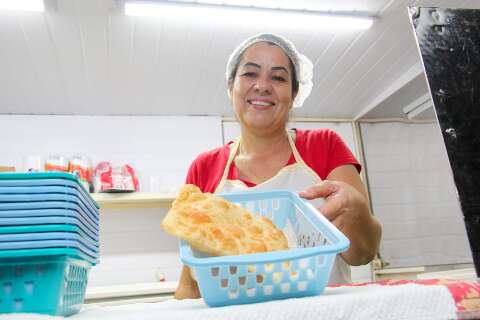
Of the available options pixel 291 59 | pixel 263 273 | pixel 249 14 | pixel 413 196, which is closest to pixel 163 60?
pixel 249 14

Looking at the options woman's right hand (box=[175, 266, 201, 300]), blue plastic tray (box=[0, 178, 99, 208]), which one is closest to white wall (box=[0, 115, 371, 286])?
woman's right hand (box=[175, 266, 201, 300])

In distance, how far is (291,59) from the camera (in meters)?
1.63

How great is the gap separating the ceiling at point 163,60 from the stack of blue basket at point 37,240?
208cm

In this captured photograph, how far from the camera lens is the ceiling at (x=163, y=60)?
8.31 ft

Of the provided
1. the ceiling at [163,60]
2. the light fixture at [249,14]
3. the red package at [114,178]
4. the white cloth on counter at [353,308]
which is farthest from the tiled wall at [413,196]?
the white cloth on counter at [353,308]

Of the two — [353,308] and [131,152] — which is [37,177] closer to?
[353,308]

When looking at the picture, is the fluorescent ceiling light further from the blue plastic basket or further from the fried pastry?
the blue plastic basket

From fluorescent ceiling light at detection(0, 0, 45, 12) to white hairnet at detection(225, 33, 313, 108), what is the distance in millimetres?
1375

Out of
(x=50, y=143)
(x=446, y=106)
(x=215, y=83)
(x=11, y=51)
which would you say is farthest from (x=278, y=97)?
(x=50, y=143)

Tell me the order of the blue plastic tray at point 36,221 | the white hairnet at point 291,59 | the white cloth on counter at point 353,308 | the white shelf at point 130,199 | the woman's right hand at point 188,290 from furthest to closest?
1. the white shelf at point 130,199
2. the white hairnet at point 291,59
3. the woman's right hand at point 188,290
4. the blue plastic tray at point 36,221
5. the white cloth on counter at point 353,308

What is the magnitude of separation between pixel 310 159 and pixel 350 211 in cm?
→ 68

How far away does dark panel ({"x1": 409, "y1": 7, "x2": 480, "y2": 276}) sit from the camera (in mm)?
564

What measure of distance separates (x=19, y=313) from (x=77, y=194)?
179mm

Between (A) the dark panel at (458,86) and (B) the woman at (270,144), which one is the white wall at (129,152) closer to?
(B) the woman at (270,144)
